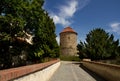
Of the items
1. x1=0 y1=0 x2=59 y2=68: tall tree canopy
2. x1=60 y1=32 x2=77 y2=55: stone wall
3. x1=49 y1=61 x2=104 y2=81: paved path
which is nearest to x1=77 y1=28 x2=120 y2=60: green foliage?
x1=0 y1=0 x2=59 y2=68: tall tree canopy

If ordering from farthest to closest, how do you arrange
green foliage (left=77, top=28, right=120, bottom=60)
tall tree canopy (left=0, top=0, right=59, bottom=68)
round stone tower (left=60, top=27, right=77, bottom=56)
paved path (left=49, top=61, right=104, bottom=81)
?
round stone tower (left=60, top=27, right=77, bottom=56)
green foliage (left=77, top=28, right=120, bottom=60)
tall tree canopy (left=0, top=0, right=59, bottom=68)
paved path (left=49, top=61, right=104, bottom=81)

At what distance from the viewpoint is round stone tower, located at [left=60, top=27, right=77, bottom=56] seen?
347 ft

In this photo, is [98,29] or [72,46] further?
[72,46]

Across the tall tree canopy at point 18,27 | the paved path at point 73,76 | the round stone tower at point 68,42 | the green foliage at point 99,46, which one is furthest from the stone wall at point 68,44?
the paved path at point 73,76

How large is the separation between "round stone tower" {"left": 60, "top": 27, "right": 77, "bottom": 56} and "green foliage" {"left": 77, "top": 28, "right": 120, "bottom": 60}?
37325 mm

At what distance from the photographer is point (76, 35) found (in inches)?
4397

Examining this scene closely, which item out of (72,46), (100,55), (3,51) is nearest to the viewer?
(3,51)

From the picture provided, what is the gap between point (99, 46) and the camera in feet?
199

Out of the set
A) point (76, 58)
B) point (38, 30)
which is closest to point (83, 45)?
point (76, 58)

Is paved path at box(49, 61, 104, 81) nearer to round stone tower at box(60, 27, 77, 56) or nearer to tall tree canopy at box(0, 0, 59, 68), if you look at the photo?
tall tree canopy at box(0, 0, 59, 68)

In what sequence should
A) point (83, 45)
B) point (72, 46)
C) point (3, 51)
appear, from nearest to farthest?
point (3, 51) → point (83, 45) → point (72, 46)

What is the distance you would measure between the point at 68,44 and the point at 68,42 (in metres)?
1.07

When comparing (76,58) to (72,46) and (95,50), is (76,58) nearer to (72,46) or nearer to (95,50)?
(72,46)

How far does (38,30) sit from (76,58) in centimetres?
6483
